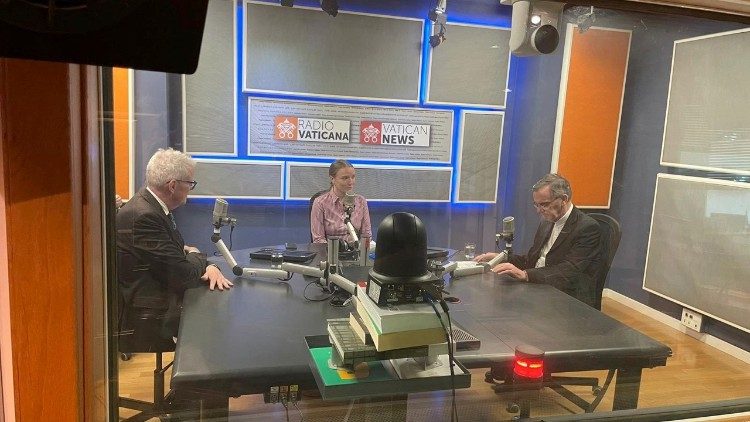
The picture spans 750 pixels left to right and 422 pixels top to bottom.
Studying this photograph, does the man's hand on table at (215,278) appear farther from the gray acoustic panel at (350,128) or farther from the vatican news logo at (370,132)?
the vatican news logo at (370,132)

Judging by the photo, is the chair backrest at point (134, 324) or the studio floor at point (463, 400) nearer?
the chair backrest at point (134, 324)

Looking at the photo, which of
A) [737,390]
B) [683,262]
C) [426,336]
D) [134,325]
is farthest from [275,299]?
[683,262]

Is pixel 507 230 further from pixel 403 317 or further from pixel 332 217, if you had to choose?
pixel 403 317

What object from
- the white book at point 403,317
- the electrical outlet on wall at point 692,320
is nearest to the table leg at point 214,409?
the white book at point 403,317

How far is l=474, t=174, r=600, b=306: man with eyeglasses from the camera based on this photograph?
6.86ft

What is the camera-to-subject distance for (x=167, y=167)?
1.52 m

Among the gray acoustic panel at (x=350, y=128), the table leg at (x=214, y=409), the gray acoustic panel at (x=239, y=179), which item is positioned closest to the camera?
the table leg at (x=214, y=409)

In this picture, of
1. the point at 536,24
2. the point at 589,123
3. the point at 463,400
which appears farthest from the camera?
the point at 589,123

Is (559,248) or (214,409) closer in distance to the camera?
(214,409)

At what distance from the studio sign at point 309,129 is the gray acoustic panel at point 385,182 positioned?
11 centimetres

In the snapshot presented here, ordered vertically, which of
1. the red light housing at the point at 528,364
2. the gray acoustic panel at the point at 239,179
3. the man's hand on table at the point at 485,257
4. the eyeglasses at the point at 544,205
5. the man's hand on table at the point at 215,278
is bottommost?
the red light housing at the point at 528,364

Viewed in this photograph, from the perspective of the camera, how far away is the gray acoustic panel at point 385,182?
6.30ft

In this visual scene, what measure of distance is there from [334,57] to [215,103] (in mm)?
503

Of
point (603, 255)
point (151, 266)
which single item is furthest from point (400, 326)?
point (603, 255)
